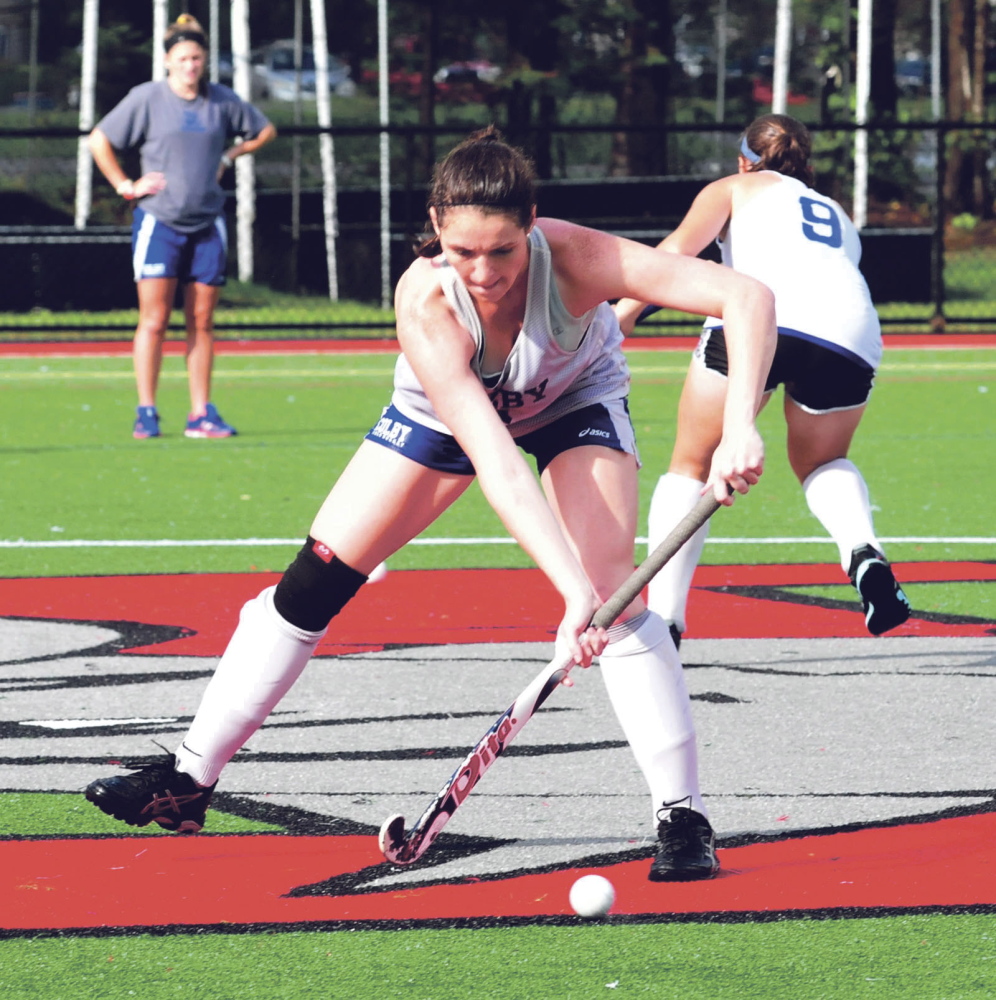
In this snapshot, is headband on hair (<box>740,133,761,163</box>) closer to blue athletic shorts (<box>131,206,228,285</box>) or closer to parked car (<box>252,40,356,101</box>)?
blue athletic shorts (<box>131,206,228,285</box>)

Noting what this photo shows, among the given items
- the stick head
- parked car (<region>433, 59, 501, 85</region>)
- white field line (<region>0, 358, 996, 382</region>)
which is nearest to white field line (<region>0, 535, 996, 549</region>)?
the stick head

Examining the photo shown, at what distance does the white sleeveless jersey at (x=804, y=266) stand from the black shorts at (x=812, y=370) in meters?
0.02

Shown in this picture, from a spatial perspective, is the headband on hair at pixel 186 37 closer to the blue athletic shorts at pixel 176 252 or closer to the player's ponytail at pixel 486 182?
the blue athletic shorts at pixel 176 252

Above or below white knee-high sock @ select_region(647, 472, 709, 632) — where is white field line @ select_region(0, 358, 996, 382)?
below

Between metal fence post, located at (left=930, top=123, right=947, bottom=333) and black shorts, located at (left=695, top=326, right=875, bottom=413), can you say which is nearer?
black shorts, located at (left=695, top=326, right=875, bottom=413)

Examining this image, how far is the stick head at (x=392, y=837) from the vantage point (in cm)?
386

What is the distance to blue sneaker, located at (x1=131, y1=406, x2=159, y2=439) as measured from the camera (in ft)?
38.9

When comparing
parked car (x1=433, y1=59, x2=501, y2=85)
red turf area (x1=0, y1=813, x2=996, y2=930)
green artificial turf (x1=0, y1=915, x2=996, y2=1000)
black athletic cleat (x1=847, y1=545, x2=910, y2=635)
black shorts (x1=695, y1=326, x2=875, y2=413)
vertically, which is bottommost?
red turf area (x1=0, y1=813, x2=996, y2=930)

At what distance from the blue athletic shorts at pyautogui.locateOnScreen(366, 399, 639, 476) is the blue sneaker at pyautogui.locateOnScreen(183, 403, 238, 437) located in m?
7.80

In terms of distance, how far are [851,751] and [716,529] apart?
12.7 ft

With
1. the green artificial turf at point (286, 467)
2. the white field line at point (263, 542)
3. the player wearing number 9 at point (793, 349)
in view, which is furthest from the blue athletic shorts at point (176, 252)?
the player wearing number 9 at point (793, 349)

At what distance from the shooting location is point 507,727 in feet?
13.1

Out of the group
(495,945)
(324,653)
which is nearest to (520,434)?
(495,945)

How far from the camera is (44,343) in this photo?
739 inches
